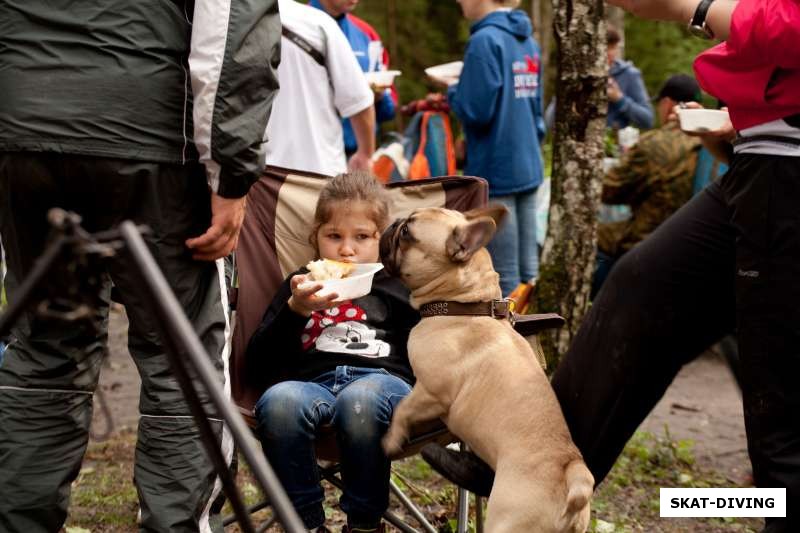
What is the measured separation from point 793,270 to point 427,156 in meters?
5.08

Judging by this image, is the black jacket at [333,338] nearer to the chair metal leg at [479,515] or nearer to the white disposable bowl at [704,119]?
the chair metal leg at [479,515]

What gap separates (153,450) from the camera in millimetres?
2900

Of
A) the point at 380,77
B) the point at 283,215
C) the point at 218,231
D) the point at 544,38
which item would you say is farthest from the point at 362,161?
the point at 544,38

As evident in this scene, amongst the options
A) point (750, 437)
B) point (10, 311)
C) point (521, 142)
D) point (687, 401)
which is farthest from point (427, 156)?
point (10, 311)

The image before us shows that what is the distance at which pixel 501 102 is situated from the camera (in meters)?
6.30

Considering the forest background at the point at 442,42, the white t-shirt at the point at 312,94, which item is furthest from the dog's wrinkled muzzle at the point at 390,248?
the forest background at the point at 442,42

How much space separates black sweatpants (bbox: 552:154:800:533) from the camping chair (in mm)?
1117

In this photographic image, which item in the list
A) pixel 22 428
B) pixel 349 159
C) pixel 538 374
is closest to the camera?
pixel 22 428

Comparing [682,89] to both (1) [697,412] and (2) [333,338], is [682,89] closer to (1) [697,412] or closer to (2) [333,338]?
(1) [697,412]

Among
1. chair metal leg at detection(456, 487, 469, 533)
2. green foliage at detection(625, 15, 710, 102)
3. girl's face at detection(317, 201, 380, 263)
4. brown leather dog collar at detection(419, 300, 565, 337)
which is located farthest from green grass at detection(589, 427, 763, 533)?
green foliage at detection(625, 15, 710, 102)

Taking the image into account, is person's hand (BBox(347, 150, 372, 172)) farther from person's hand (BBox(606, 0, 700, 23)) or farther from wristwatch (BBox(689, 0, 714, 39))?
wristwatch (BBox(689, 0, 714, 39))

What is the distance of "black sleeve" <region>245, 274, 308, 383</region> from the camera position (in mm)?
3514

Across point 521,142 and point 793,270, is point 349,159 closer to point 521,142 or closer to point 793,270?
point 521,142

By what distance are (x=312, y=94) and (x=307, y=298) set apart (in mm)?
2186
